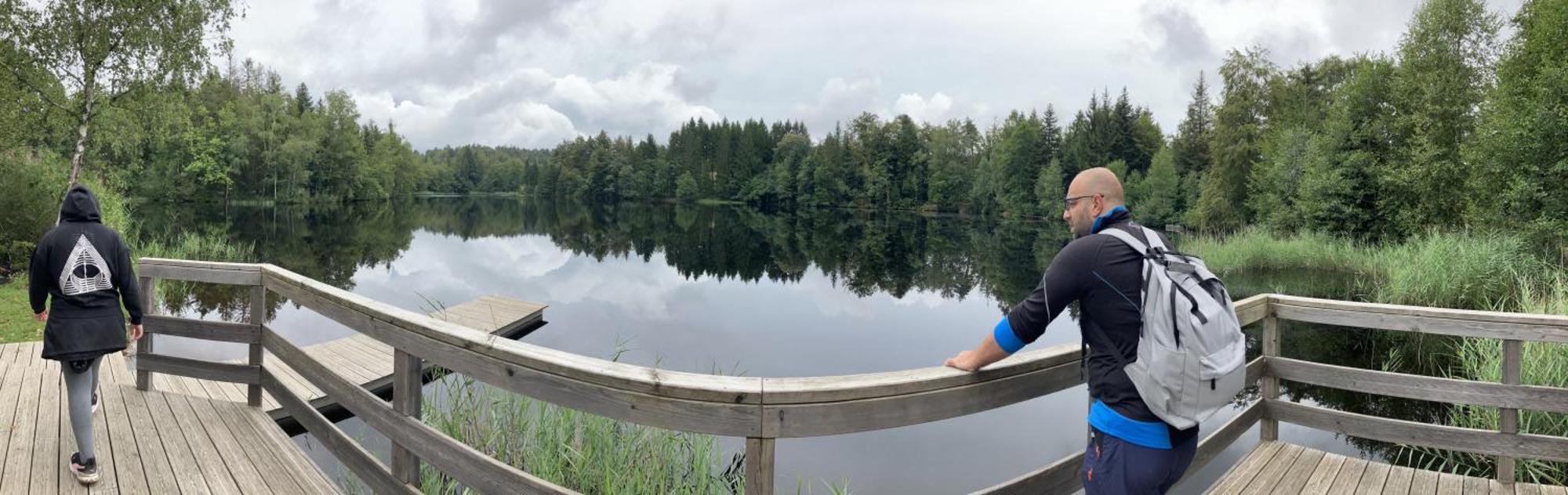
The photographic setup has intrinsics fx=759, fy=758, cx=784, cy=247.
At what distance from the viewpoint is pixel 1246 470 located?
373cm

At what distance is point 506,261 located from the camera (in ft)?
96.4

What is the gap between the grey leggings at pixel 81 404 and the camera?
3443mm

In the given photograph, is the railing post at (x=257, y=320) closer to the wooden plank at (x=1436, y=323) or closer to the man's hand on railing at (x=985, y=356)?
the man's hand on railing at (x=985, y=356)

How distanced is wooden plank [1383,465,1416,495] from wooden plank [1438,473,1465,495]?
0.11 metres

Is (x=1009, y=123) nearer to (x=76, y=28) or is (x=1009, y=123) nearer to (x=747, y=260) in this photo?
(x=747, y=260)

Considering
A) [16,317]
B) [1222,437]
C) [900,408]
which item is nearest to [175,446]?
[900,408]

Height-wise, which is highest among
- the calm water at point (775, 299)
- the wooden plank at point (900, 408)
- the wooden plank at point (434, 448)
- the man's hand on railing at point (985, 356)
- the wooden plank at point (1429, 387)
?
the man's hand on railing at point (985, 356)

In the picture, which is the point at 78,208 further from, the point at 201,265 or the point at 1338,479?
the point at 1338,479

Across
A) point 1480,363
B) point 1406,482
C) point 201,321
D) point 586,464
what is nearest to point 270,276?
point 201,321

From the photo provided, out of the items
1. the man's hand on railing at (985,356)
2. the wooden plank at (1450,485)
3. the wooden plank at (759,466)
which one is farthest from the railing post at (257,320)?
the wooden plank at (1450,485)

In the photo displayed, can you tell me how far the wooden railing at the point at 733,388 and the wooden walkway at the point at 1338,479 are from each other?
0.17 metres

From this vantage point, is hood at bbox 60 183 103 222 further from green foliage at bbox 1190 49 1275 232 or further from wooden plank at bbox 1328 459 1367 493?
green foliage at bbox 1190 49 1275 232

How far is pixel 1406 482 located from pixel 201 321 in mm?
6529

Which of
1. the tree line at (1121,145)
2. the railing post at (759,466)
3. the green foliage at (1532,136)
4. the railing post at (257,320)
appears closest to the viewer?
the railing post at (759,466)
